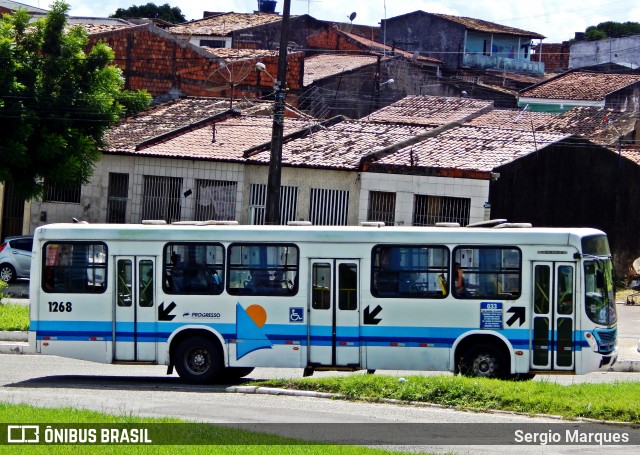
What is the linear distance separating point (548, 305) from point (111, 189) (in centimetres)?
2349

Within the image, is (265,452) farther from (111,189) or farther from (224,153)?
(111,189)

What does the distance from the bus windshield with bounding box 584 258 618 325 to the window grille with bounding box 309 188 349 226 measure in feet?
54.7

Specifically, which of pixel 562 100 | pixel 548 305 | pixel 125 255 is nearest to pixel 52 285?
pixel 125 255

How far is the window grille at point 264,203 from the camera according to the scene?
1326 inches

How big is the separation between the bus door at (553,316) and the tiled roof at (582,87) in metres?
38.4

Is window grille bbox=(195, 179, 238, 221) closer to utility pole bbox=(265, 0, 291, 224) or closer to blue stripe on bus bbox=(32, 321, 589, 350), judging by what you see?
utility pole bbox=(265, 0, 291, 224)

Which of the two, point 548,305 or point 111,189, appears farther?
point 111,189

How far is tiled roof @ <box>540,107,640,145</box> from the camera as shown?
41.0m

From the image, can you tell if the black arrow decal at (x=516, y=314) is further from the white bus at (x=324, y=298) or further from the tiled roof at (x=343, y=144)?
the tiled roof at (x=343, y=144)

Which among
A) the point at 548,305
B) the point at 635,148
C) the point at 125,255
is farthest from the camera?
the point at 635,148

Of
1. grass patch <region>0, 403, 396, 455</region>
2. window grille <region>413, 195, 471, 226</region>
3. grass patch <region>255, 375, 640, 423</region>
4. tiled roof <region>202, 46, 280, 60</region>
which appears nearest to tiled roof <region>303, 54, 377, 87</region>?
tiled roof <region>202, 46, 280, 60</region>

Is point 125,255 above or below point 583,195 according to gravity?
below

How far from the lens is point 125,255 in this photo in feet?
56.5

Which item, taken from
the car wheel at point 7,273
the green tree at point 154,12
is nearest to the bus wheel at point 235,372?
the car wheel at point 7,273
